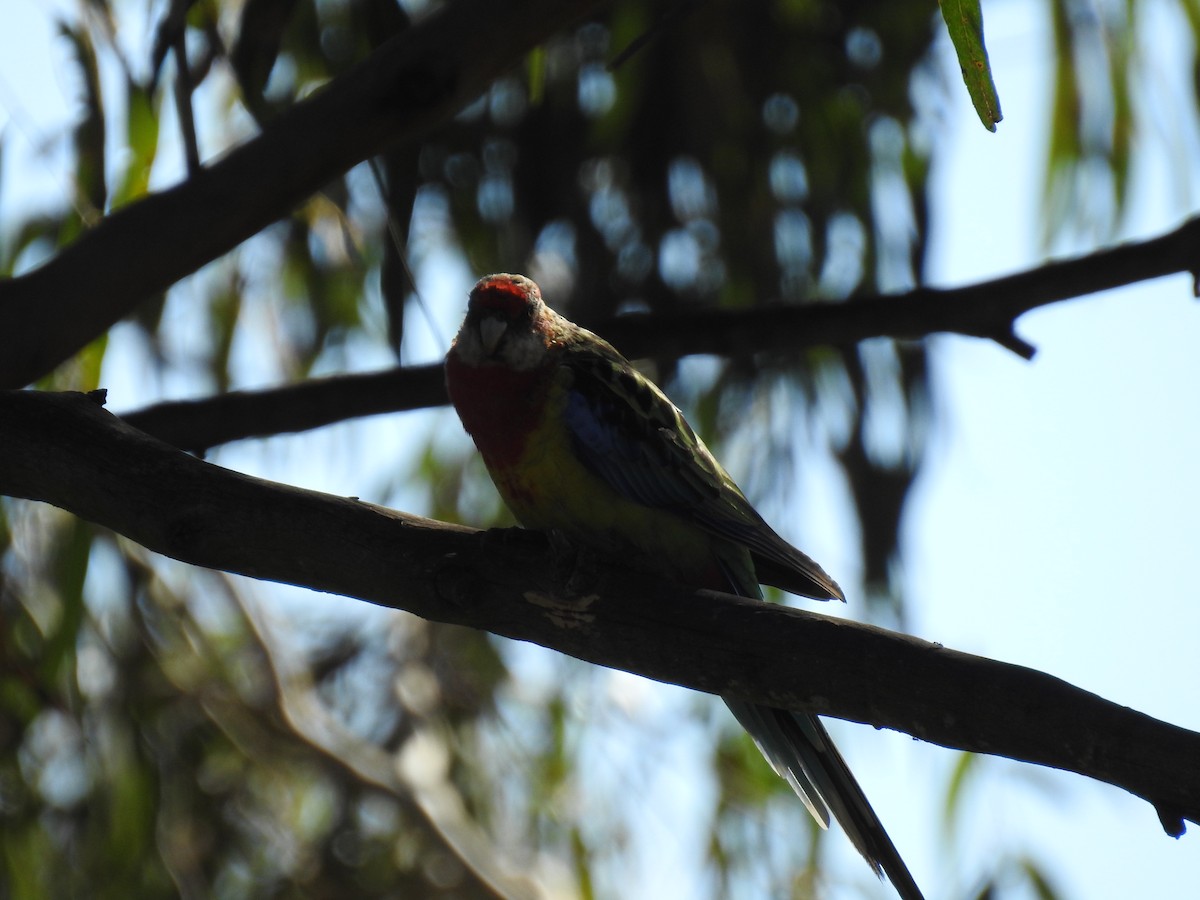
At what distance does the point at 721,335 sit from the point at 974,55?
3.85ft

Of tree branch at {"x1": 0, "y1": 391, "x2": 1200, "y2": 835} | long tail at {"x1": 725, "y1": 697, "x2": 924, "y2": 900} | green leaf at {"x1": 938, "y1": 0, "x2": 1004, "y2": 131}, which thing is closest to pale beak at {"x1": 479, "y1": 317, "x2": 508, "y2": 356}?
tree branch at {"x1": 0, "y1": 391, "x2": 1200, "y2": 835}

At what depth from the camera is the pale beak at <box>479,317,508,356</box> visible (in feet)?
8.13

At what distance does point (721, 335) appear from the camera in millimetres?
2639

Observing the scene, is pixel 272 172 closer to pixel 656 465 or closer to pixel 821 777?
pixel 656 465

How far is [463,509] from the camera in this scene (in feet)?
15.7

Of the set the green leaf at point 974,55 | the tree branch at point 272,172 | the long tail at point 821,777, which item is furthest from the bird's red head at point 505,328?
the green leaf at point 974,55

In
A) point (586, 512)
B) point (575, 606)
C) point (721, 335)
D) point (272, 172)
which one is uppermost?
point (272, 172)

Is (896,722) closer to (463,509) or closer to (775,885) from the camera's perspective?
(775,885)

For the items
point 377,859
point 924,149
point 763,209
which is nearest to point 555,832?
point 377,859

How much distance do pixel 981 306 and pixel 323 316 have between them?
8.63 ft

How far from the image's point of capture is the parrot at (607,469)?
2352mm

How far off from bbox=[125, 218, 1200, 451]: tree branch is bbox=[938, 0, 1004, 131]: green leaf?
3.35 feet

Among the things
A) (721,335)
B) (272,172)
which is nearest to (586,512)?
(721,335)

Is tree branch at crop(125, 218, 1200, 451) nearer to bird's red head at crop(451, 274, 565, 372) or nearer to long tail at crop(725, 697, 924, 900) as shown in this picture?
bird's red head at crop(451, 274, 565, 372)
